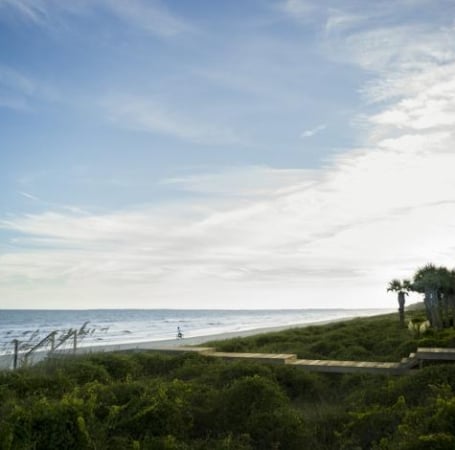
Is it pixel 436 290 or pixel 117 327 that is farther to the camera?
pixel 117 327

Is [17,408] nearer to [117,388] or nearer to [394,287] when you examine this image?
[117,388]

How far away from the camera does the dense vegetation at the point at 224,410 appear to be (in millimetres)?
5906

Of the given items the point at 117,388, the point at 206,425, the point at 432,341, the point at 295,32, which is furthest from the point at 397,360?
the point at 295,32

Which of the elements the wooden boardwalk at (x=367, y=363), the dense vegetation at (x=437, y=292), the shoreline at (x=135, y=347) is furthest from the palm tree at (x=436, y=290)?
the wooden boardwalk at (x=367, y=363)

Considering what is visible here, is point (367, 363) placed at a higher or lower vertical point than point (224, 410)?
higher

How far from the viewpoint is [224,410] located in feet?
25.5

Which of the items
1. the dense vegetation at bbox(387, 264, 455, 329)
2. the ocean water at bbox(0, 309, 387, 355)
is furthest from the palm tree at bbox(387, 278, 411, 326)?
the ocean water at bbox(0, 309, 387, 355)

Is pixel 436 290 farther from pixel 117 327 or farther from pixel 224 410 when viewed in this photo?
pixel 117 327

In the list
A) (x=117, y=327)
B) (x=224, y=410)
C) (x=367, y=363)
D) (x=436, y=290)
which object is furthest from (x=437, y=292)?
(x=117, y=327)

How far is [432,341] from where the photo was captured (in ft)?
42.7

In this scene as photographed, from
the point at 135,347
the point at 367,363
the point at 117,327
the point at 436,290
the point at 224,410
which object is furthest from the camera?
the point at 117,327

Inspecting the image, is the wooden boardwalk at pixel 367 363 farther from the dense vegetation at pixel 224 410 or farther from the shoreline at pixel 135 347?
the shoreline at pixel 135 347

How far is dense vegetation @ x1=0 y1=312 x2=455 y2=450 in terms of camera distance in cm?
591

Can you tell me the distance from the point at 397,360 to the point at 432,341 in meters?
1.19
